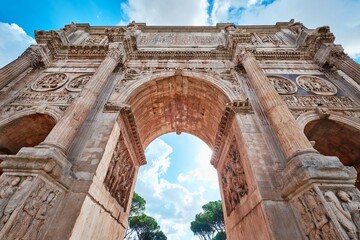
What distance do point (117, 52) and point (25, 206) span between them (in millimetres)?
7441

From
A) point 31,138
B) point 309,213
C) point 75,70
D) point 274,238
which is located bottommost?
point 274,238

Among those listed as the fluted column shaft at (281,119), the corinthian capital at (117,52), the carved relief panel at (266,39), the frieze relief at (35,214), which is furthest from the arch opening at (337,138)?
the corinthian capital at (117,52)

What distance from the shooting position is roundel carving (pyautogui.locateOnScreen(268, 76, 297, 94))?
7.76 meters

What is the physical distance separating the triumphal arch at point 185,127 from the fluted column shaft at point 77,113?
44 mm

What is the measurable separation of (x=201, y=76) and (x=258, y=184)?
18.8 feet

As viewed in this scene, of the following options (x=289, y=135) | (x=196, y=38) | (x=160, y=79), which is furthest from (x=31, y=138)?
(x=196, y=38)

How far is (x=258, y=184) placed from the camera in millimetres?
4793

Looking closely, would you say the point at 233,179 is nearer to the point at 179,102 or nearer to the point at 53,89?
the point at 179,102

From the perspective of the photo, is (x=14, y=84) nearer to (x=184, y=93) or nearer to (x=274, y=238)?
(x=184, y=93)

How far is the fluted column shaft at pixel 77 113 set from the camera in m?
4.91

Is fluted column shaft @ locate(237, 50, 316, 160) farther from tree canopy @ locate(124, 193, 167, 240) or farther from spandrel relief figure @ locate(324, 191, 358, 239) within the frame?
tree canopy @ locate(124, 193, 167, 240)

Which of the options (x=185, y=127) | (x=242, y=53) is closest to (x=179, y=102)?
(x=185, y=127)

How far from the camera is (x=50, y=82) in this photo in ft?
27.5

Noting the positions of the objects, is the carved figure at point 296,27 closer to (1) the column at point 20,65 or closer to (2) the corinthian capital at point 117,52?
(2) the corinthian capital at point 117,52
